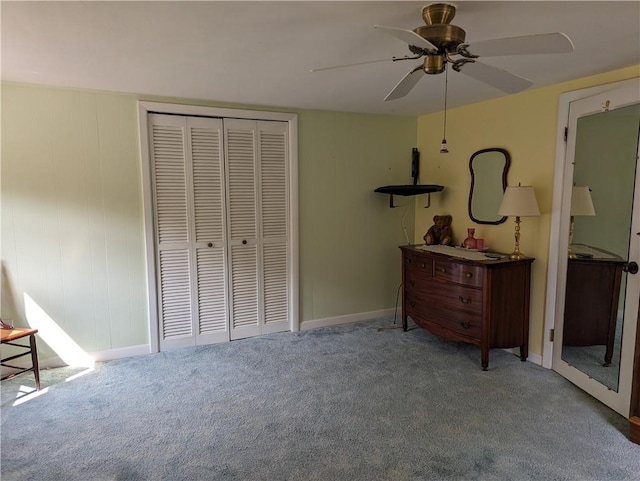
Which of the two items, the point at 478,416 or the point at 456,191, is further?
the point at 456,191

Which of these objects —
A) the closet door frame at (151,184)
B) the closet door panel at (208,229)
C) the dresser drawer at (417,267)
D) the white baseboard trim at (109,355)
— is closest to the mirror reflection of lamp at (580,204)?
the dresser drawer at (417,267)

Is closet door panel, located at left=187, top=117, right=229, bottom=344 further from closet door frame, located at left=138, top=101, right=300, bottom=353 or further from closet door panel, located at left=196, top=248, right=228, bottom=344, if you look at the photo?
closet door frame, located at left=138, top=101, right=300, bottom=353

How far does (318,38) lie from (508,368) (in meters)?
2.81

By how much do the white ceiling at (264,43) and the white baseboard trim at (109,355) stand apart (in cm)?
216

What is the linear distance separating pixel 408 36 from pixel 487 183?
7.90 ft

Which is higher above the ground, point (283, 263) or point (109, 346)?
point (283, 263)

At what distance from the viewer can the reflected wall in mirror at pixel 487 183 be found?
3473mm

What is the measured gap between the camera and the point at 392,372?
123 inches

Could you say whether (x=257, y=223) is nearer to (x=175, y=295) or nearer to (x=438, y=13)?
(x=175, y=295)

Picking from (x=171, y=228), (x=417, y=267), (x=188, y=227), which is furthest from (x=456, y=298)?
(x=171, y=228)

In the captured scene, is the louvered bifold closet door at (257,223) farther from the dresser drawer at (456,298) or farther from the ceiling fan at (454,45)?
the ceiling fan at (454,45)

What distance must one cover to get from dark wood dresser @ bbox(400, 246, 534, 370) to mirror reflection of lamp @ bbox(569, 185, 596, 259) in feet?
1.30

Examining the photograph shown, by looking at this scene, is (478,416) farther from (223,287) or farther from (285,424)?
(223,287)

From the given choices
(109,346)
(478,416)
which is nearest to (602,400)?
(478,416)
